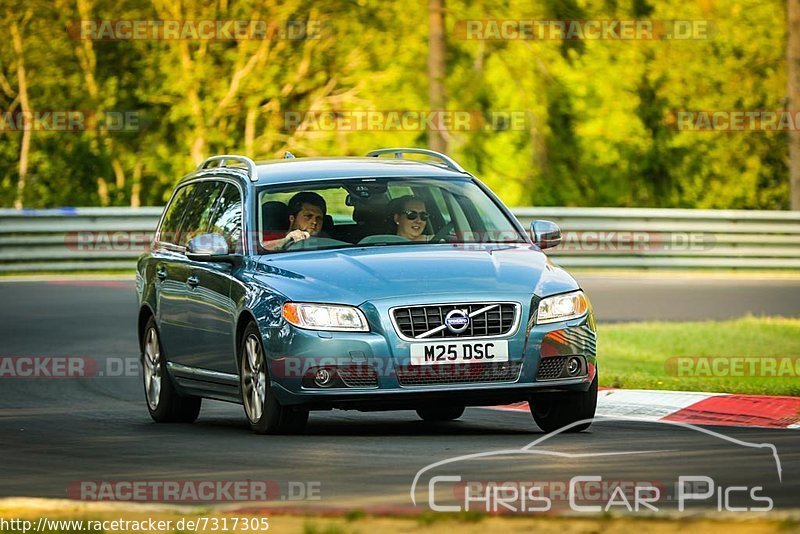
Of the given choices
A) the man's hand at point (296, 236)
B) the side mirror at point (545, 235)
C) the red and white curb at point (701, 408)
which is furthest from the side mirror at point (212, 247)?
the red and white curb at point (701, 408)

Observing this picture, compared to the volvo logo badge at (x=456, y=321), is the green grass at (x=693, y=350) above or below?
below

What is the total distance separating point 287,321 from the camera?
1109 centimetres

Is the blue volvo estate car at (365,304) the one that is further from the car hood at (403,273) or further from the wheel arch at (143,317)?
the wheel arch at (143,317)

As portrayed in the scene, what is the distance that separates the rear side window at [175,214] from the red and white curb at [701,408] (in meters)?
2.66

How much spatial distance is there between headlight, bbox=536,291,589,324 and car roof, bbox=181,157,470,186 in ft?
5.91

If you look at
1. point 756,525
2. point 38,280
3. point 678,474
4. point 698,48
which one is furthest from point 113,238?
point 756,525

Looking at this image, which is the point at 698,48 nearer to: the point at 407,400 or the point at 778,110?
the point at 778,110

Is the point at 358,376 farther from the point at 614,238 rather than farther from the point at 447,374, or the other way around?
the point at 614,238

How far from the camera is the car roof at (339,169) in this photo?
12.6 m

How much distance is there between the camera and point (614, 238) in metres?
29.4

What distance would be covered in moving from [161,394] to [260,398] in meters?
1.94

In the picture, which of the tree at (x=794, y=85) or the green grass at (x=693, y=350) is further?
the tree at (x=794, y=85)

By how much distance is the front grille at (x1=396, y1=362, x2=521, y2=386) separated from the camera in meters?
10.9

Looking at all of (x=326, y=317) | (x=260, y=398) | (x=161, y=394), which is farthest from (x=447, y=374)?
(x=161, y=394)
